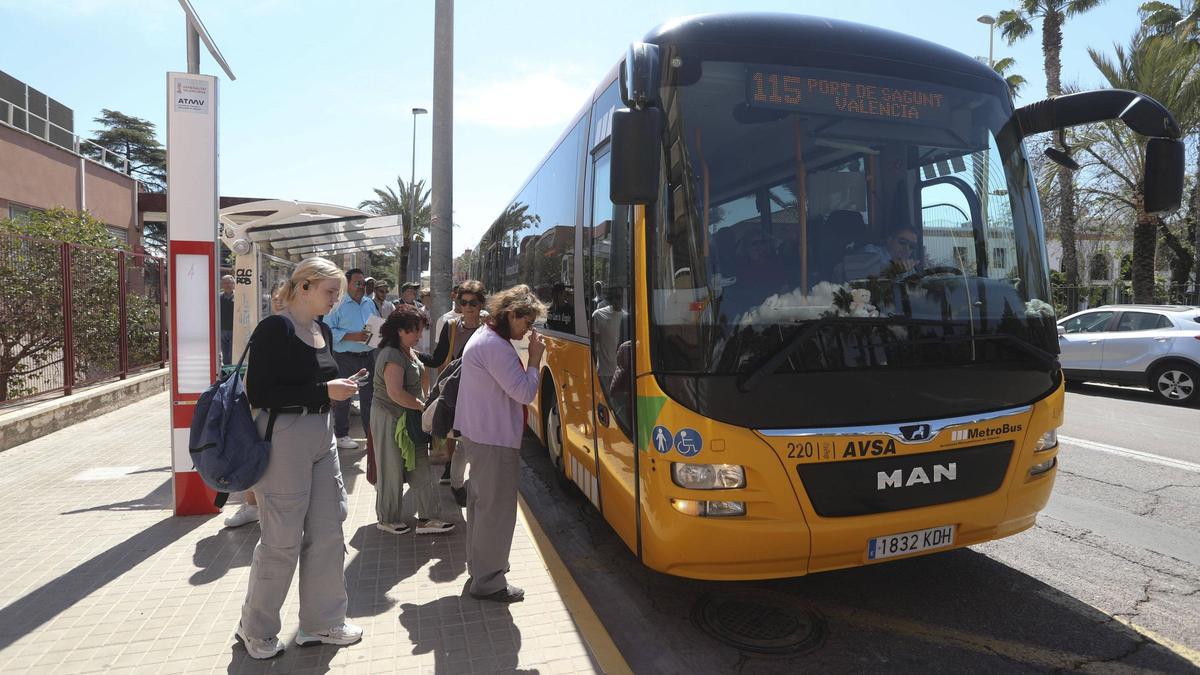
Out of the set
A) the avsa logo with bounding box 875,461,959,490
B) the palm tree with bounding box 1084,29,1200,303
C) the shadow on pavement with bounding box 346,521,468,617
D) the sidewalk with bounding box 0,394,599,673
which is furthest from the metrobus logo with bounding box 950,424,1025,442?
the palm tree with bounding box 1084,29,1200,303

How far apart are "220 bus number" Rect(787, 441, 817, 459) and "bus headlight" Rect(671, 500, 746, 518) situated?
0.33 metres

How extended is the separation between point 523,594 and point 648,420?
1.31 meters

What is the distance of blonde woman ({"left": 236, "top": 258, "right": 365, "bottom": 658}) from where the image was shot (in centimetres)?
321

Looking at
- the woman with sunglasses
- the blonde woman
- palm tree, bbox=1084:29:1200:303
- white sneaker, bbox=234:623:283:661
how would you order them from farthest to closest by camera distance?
palm tree, bbox=1084:29:1200:303, the woman with sunglasses, white sneaker, bbox=234:623:283:661, the blonde woman

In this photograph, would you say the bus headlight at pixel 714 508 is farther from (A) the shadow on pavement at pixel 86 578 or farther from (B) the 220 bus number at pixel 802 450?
(A) the shadow on pavement at pixel 86 578

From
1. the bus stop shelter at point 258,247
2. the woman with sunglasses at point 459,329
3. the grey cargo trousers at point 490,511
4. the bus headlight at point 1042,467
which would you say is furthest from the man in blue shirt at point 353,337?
the bus headlight at point 1042,467

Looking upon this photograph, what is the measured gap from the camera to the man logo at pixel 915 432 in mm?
3578

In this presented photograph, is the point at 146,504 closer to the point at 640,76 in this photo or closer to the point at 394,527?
the point at 394,527

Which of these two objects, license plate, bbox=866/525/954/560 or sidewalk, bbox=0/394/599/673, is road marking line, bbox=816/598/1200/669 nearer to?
license plate, bbox=866/525/954/560

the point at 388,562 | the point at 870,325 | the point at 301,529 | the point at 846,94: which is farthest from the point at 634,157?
the point at 388,562

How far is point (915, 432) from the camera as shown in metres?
3.60

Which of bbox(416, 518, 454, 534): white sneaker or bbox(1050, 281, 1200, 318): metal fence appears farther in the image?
bbox(1050, 281, 1200, 318): metal fence

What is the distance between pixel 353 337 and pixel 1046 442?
6.13m

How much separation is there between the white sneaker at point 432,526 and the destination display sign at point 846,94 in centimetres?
354
